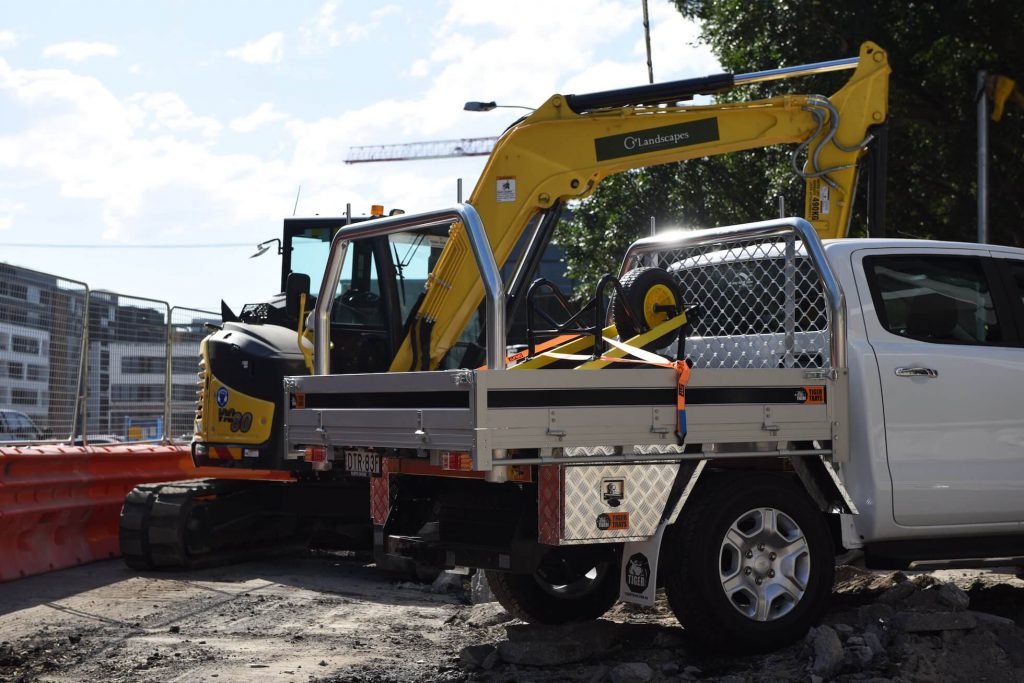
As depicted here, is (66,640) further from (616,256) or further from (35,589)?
(616,256)

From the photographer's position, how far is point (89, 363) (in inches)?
488

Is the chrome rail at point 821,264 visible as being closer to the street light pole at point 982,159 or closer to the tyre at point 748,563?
the tyre at point 748,563

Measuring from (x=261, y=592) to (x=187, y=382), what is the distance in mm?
5153

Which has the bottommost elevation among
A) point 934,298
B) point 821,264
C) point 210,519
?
point 210,519

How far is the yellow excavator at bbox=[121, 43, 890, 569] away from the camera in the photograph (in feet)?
30.7

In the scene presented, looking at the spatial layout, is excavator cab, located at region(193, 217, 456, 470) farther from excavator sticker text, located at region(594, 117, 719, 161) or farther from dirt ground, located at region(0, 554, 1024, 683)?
excavator sticker text, located at region(594, 117, 719, 161)

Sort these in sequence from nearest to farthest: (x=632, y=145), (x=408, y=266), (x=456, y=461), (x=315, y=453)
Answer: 1. (x=456, y=461)
2. (x=315, y=453)
3. (x=632, y=145)
4. (x=408, y=266)

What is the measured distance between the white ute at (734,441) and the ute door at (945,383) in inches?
0.5

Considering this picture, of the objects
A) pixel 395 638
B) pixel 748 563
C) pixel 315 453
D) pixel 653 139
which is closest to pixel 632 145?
pixel 653 139

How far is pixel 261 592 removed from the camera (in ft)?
32.5

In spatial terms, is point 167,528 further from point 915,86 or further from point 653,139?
point 915,86

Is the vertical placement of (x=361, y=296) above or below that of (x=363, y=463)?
above

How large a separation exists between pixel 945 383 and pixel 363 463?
315 centimetres

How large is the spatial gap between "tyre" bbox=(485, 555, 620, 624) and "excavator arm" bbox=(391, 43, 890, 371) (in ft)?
6.93
